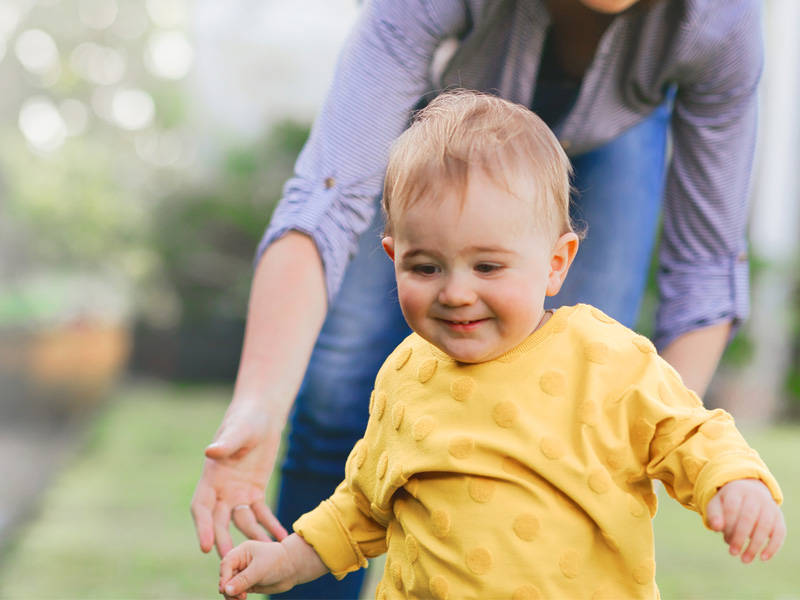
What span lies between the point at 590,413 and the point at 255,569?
1.59 feet

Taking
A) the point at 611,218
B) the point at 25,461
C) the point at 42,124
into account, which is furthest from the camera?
the point at 42,124

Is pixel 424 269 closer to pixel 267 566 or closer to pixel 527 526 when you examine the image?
pixel 527 526

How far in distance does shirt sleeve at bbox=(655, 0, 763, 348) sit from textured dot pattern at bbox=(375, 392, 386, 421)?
657mm

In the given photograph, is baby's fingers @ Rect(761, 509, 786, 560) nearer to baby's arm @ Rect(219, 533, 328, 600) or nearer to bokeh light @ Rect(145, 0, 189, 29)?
baby's arm @ Rect(219, 533, 328, 600)

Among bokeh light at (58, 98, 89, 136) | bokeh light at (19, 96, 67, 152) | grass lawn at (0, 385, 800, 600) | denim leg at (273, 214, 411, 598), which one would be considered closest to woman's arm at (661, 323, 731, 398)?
denim leg at (273, 214, 411, 598)

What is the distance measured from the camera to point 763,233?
6.70 metres

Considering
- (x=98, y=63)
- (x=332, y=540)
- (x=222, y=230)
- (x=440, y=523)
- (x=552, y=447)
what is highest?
(x=98, y=63)

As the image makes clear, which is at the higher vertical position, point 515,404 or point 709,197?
point 709,197

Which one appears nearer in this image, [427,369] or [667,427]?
[667,427]

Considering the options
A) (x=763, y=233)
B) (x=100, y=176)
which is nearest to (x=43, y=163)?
(x=100, y=176)

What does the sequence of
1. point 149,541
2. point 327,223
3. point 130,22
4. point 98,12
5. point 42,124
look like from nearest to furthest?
point 327,223
point 149,541
point 42,124
point 98,12
point 130,22

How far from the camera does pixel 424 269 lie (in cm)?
103

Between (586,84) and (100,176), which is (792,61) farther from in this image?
(586,84)

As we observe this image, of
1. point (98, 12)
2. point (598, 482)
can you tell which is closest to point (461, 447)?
point (598, 482)
